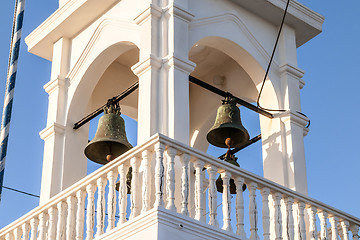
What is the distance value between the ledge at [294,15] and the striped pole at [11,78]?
3.41 metres

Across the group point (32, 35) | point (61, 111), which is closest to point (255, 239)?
point (61, 111)

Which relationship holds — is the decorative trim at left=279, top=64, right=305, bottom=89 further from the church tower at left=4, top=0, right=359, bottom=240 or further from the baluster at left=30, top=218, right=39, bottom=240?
the baluster at left=30, top=218, right=39, bottom=240

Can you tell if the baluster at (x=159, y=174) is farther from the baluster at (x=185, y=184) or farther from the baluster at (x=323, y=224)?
the baluster at (x=323, y=224)

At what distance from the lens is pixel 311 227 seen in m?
10.6

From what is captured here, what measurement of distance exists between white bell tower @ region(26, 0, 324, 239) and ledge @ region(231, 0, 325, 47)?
1 cm

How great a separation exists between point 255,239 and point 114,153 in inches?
96.1

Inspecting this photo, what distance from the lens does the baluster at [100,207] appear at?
32.4 ft

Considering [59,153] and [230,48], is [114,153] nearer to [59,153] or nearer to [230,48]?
[59,153]

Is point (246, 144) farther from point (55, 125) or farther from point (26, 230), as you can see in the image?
point (26, 230)

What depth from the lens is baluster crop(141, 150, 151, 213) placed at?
9.48 metres

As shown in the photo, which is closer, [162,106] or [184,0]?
[162,106]

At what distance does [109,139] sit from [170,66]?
108 cm

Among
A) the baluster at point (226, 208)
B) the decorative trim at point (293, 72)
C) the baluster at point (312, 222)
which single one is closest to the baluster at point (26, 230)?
the baluster at point (226, 208)

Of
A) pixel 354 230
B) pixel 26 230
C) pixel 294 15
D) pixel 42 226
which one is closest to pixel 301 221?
pixel 354 230
